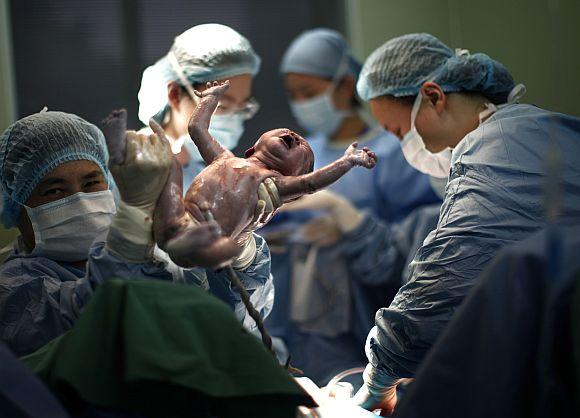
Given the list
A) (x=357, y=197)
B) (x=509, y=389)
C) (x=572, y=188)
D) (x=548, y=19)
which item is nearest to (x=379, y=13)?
(x=357, y=197)

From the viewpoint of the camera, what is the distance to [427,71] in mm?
2684

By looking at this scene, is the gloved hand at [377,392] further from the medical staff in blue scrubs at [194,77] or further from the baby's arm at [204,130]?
the medical staff in blue scrubs at [194,77]

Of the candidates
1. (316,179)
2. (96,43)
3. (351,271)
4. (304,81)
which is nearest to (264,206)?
(316,179)

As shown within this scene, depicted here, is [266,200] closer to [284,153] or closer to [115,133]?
[284,153]

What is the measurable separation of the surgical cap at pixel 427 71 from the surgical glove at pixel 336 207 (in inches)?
48.5

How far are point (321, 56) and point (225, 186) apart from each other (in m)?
2.84

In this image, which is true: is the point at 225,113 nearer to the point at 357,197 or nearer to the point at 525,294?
the point at 357,197

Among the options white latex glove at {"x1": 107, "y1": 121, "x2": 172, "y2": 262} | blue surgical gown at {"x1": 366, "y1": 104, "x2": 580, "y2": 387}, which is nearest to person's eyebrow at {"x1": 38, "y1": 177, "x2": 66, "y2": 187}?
white latex glove at {"x1": 107, "y1": 121, "x2": 172, "y2": 262}

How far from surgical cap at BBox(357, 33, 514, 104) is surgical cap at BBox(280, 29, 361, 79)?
164cm

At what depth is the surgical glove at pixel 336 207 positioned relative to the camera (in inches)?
158

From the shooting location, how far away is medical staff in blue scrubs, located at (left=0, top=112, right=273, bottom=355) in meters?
1.95

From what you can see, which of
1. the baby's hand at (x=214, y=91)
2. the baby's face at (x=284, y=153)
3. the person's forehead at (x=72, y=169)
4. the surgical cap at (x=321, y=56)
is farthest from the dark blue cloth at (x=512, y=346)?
the surgical cap at (x=321, y=56)

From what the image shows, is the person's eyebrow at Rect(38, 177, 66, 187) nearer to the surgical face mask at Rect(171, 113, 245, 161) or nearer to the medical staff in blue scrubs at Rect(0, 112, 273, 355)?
the medical staff in blue scrubs at Rect(0, 112, 273, 355)

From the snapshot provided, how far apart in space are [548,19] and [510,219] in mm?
554
